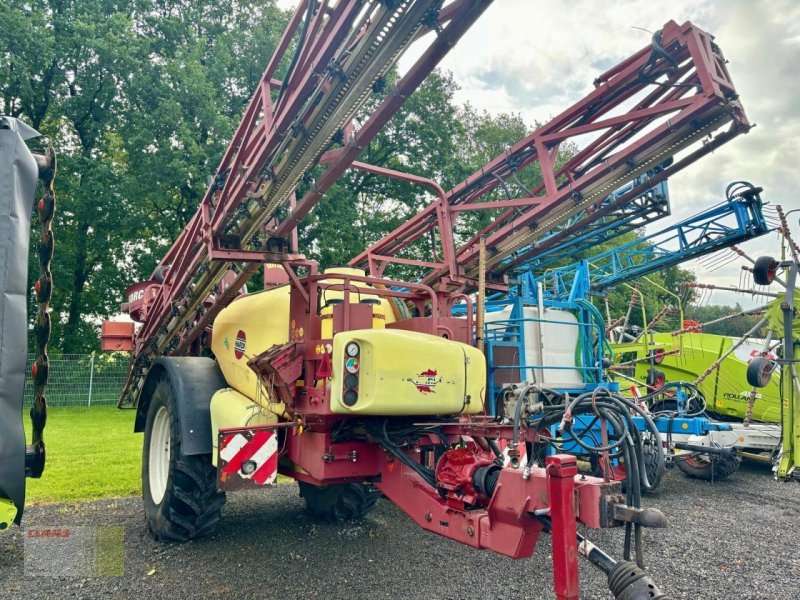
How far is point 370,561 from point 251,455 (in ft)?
4.32

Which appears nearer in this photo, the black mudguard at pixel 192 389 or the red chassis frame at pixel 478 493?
the red chassis frame at pixel 478 493

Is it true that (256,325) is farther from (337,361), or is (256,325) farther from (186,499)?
(337,361)

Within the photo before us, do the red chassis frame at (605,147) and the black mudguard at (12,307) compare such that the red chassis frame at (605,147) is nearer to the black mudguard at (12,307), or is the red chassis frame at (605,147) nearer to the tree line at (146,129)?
the black mudguard at (12,307)

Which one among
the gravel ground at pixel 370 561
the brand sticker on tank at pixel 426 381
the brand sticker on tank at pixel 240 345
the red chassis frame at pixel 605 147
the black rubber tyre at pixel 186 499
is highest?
the red chassis frame at pixel 605 147

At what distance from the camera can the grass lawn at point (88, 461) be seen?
6.88 meters

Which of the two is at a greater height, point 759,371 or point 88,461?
point 759,371

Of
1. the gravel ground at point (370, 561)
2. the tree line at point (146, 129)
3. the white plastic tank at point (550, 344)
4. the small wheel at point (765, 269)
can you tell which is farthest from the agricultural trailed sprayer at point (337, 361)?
the tree line at point (146, 129)

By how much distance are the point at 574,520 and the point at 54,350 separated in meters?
23.7

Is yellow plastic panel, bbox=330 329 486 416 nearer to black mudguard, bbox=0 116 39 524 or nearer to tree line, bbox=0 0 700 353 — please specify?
black mudguard, bbox=0 116 39 524

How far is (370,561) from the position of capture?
181 inches

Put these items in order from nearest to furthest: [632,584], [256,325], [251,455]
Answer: [632,584] → [251,455] → [256,325]

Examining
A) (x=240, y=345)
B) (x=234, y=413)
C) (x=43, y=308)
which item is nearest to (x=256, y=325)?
(x=240, y=345)

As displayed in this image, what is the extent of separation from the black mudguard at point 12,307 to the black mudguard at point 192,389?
152 centimetres

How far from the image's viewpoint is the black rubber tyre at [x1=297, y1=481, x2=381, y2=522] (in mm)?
5664
